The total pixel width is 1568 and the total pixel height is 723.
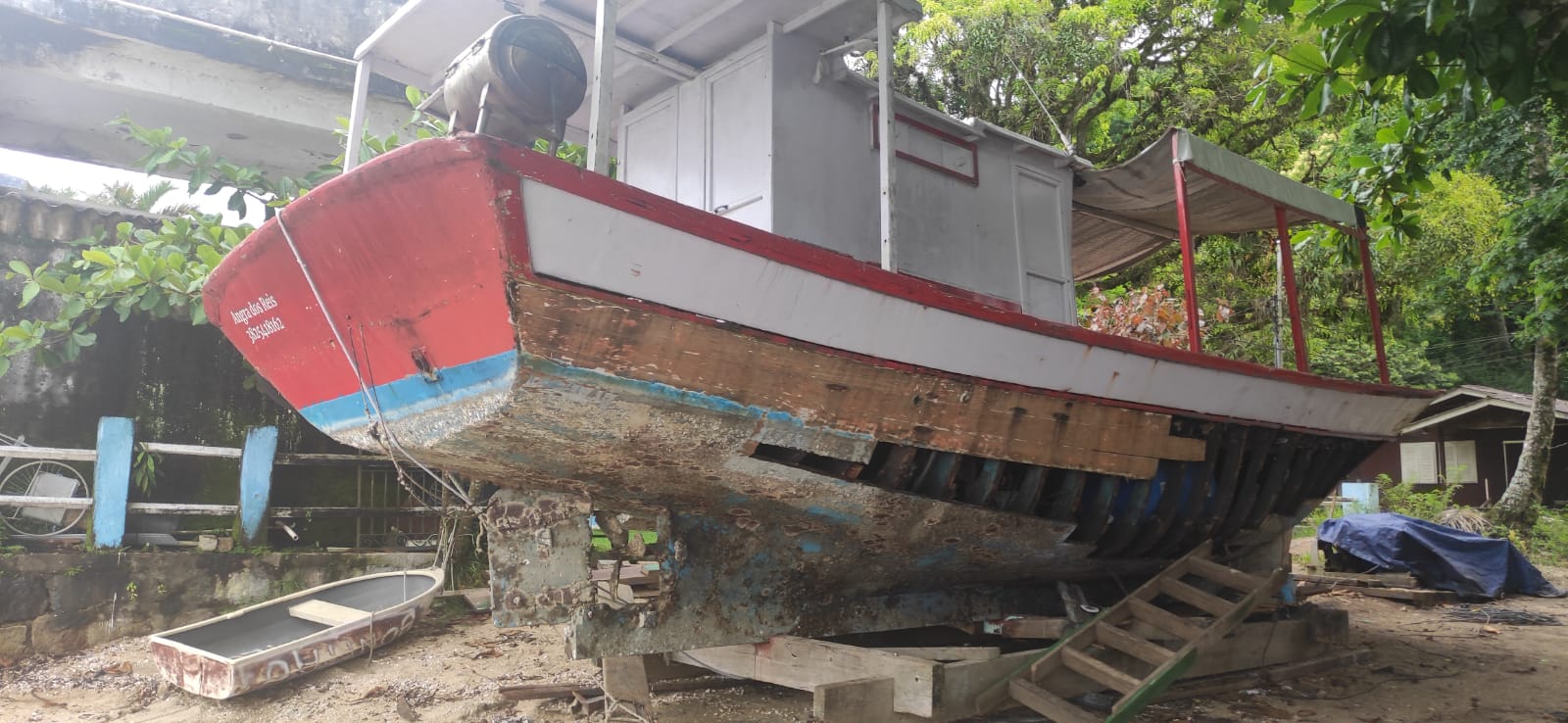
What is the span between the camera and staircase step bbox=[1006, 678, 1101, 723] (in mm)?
3182

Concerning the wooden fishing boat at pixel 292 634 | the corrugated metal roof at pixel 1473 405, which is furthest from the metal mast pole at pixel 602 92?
the corrugated metal roof at pixel 1473 405

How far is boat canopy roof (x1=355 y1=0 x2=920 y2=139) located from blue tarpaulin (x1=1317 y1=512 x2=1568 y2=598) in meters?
7.82

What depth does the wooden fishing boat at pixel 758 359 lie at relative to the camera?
2.65 meters

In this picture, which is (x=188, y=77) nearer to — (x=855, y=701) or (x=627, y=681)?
(x=627, y=681)

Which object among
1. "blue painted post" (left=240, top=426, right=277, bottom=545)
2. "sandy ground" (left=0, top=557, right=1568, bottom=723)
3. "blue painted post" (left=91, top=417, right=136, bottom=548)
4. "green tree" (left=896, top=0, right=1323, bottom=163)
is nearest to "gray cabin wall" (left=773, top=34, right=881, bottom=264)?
"sandy ground" (left=0, top=557, right=1568, bottom=723)

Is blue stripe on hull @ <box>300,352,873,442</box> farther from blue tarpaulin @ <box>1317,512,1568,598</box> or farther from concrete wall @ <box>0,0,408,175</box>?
blue tarpaulin @ <box>1317,512,1568,598</box>

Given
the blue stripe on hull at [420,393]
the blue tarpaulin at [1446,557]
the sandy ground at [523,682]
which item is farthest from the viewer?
the blue tarpaulin at [1446,557]

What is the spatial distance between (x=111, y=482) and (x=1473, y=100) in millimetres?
7402

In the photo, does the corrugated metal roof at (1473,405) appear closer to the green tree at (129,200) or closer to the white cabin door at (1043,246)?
the white cabin door at (1043,246)

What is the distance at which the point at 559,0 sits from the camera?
3.88m

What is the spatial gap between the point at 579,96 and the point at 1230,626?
11.5 ft

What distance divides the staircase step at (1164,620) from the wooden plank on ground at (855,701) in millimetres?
1323

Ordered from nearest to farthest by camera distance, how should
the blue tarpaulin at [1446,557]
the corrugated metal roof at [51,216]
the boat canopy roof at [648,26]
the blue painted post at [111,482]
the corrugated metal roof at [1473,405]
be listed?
the boat canopy roof at [648,26] < the blue painted post at [111,482] < the corrugated metal roof at [51,216] < the blue tarpaulin at [1446,557] < the corrugated metal roof at [1473,405]

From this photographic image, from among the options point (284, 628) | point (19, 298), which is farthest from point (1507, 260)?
point (19, 298)
